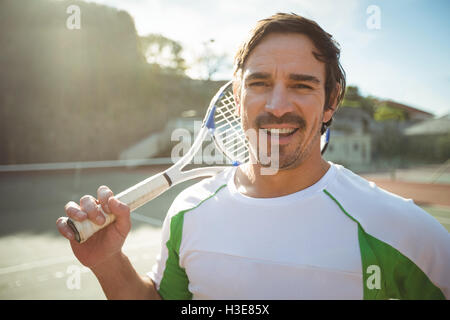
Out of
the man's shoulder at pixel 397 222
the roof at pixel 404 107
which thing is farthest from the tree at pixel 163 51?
the man's shoulder at pixel 397 222

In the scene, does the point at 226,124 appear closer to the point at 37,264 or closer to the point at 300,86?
the point at 300,86

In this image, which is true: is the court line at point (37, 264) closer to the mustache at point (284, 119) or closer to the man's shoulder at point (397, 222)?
the mustache at point (284, 119)

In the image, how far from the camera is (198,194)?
1765 millimetres

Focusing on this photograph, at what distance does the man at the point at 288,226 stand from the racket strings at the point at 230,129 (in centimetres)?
49

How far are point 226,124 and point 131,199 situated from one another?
98 cm

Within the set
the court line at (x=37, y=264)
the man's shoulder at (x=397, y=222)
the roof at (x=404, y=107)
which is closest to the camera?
the man's shoulder at (x=397, y=222)

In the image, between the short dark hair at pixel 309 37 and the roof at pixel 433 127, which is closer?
the short dark hair at pixel 309 37

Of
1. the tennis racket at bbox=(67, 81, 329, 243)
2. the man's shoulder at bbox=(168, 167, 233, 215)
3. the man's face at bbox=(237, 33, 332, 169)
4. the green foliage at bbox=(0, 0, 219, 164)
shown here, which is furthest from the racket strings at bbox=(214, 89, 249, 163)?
the green foliage at bbox=(0, 0, 219, 164)

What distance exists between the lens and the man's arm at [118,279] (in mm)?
1487

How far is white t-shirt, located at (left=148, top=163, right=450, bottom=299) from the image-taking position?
Answer: 1358mm

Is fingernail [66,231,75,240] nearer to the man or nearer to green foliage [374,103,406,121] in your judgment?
the man
